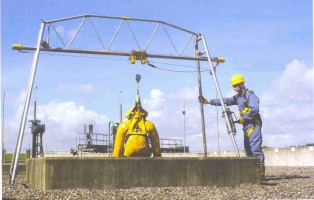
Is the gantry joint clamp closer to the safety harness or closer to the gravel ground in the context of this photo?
the safety harness

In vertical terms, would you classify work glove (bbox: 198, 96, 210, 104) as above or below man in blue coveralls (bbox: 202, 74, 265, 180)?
above

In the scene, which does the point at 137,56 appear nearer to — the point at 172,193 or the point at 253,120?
the point at 253,120

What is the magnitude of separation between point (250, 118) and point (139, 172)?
3.01 metres

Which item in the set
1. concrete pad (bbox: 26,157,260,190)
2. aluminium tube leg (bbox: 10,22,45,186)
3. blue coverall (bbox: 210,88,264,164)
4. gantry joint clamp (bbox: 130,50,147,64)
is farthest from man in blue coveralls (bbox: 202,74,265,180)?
aluminium tube leg (bbox: 10,22,45,186)

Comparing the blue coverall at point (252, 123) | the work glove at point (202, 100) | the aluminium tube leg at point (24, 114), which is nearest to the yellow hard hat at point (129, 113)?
the aluminium tube leg at point (24, 114)

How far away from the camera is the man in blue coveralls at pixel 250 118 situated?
9.51m

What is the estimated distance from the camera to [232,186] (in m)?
8.12

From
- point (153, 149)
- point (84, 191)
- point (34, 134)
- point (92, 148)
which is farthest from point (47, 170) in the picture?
point (92, 148)

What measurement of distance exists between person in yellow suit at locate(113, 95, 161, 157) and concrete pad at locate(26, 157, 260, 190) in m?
1.09

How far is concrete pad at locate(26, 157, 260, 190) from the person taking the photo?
7.20 m

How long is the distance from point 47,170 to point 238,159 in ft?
10.9

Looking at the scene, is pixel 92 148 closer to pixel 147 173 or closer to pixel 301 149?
pixel 301 149

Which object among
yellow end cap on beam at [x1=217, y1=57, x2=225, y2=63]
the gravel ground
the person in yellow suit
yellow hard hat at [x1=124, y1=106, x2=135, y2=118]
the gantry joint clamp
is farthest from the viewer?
yellow end cap on beam at [x1=217, y1=57, x2=225, y2=63]

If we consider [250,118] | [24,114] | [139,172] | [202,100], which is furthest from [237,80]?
[24,114]
